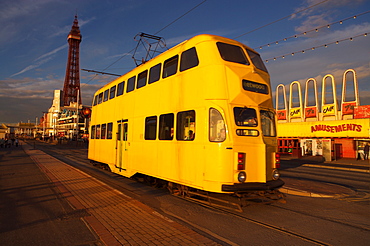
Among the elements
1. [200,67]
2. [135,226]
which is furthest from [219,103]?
[135,226]

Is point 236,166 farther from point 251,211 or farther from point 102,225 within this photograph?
point 102,225

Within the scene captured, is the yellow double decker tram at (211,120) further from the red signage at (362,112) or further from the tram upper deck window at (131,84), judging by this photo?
the red signage at (362,112)

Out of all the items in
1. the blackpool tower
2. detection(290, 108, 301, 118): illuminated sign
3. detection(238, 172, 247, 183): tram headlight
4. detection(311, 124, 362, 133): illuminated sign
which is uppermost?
the blackpool tower

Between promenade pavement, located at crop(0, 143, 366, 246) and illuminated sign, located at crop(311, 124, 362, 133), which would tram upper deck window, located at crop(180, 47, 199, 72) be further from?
illuminated sign, located at crop(311, 124, 362, 133)

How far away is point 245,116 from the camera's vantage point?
7.01 meters

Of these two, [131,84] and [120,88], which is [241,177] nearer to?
[131,84]

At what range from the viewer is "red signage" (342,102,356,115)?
91.6 feet

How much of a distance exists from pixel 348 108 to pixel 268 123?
25.4 m

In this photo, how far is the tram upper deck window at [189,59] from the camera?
24.6ft

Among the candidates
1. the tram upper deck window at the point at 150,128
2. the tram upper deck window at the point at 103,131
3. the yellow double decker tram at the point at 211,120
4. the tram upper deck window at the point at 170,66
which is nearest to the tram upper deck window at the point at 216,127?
the yellow double decker tram at the point at 211,120

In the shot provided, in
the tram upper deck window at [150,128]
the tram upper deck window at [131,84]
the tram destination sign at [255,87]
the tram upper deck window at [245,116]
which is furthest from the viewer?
the tram upper deck window at [131,84]

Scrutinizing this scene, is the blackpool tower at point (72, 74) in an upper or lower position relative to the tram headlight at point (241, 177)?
upper

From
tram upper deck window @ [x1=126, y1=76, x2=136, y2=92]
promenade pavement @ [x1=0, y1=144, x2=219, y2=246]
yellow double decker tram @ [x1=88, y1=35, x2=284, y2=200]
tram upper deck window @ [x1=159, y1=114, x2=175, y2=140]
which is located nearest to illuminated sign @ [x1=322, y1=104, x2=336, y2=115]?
yellow double decker tram @ [x1=88, y1=35, x2=284, y2=200]

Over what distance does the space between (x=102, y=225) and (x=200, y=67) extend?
448 cm
